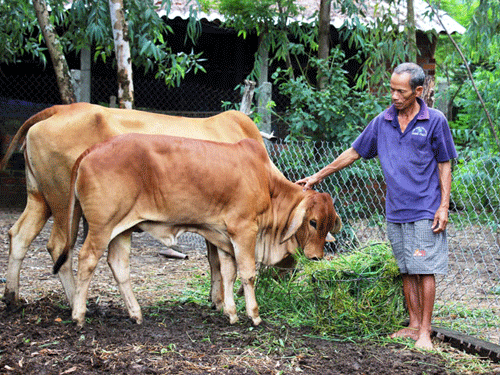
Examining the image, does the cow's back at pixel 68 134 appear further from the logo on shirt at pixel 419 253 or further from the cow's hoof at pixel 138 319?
the logo on shirt at pixel 419 253

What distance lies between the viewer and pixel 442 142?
4.30m

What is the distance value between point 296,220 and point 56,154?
1873mm

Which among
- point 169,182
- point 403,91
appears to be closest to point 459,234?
point 403,91

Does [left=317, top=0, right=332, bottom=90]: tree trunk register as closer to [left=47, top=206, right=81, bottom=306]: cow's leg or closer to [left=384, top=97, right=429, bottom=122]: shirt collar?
[left=384, top=97, right=429, bottom=122]: shirt collar

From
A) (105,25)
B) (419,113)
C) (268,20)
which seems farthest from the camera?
(268,20)

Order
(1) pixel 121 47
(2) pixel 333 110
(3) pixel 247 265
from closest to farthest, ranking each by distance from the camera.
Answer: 1. (3) pixel 247 265
2. (1) pixel 121 47
3. (2) pixel 333 110

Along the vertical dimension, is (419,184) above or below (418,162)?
below

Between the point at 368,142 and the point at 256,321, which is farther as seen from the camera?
the point at 368,142

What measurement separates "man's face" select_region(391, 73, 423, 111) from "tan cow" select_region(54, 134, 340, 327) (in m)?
0.99

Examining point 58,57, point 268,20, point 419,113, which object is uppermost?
point 268,20

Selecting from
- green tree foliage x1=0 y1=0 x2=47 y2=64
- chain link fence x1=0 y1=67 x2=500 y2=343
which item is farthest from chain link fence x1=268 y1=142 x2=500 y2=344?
green tree foliage x1=0 y1=0 x2=47 y2=64

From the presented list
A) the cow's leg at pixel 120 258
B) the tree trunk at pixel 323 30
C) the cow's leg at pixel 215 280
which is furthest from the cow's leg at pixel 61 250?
the tree trunk at pixel 323 30

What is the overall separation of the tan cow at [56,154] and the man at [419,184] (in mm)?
1754

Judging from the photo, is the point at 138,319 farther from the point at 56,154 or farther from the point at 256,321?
the point at 56,154
